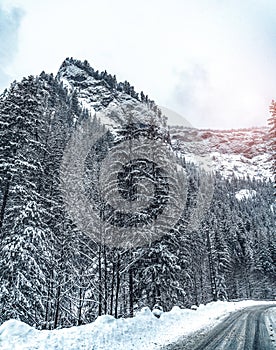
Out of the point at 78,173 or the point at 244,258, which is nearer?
the point at 78,173

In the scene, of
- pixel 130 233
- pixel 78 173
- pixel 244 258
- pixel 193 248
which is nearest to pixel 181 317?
pixel 130 233

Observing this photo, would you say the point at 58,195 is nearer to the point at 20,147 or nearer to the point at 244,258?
the point at 20,147

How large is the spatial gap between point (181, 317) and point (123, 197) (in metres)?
8.37

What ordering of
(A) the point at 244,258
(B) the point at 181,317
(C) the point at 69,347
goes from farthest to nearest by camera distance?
(A) the point at 244,258 < (B) the point at 181,317 < (C) the point at 69,347

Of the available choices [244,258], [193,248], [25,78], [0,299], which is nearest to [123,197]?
[0,299]

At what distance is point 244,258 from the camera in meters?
59.2

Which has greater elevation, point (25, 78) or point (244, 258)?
point (25, 78)

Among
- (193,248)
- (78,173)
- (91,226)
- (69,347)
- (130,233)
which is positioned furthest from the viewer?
(193,248)

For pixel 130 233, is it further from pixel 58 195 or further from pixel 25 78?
pixel 25 78

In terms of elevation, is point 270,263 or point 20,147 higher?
point 20,147

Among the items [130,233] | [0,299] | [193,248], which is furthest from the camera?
[193,248]

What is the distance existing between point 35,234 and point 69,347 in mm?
10598

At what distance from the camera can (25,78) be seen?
1964 centimetres

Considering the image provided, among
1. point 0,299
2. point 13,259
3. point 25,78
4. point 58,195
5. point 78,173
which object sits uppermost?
point 25,78
